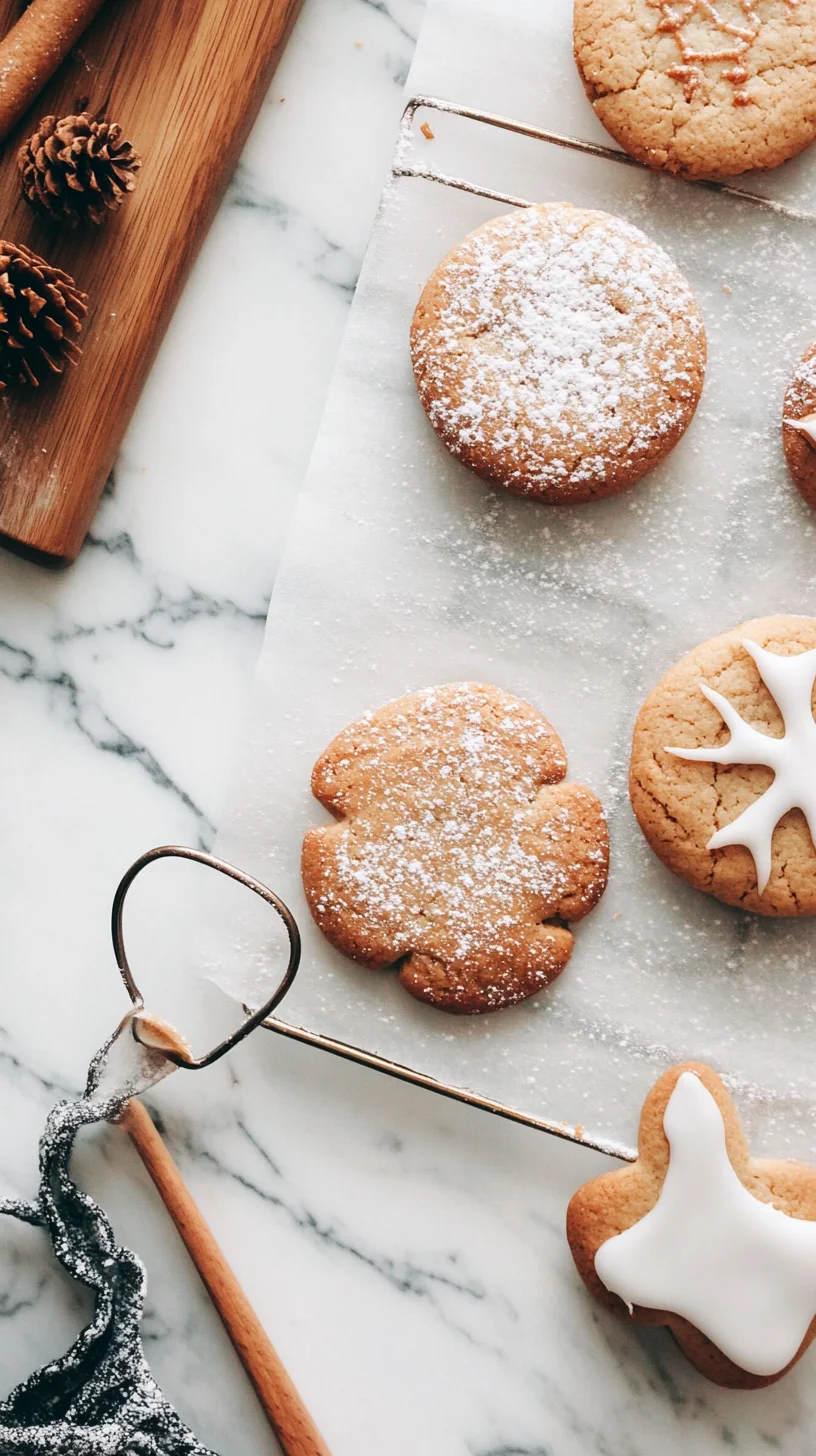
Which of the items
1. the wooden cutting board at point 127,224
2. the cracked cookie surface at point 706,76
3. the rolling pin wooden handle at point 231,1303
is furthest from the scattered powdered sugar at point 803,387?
the rolling pin wooden handle at point 231,1303

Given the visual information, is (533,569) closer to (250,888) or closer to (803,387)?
(803,387)

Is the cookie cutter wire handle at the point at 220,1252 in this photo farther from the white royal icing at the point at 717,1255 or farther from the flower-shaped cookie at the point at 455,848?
the white royal icing at the point at 717,1255

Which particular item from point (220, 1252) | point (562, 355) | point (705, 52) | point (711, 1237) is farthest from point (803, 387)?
point (220, 1252)

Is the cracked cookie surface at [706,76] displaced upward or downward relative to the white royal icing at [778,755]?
upward

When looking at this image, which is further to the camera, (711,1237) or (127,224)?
(127,224)

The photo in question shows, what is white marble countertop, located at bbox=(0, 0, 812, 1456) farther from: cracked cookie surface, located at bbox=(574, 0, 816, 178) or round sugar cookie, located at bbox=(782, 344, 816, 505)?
round sugar cookie, located at bbox=(782, 344, 816, 505)

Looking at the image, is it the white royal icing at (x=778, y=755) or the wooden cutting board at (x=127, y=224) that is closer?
the white royal icing at (x=778, y=755)

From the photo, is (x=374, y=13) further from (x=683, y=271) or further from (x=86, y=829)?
(x=86, y=829)
